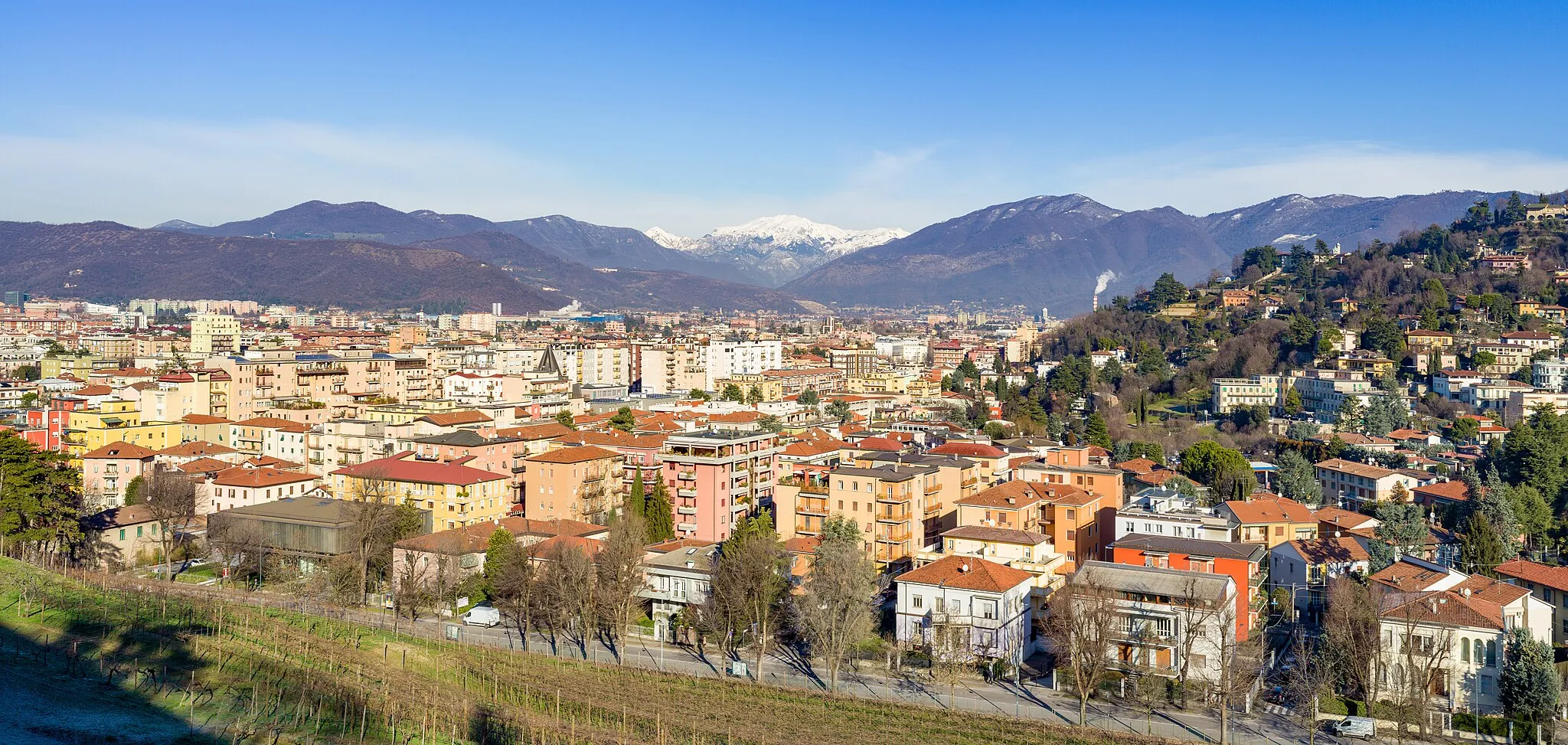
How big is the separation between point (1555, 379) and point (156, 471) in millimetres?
43734

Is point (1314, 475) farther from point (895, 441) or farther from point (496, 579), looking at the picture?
point (496, 579)

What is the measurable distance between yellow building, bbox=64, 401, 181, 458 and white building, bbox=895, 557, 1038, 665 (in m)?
24.1

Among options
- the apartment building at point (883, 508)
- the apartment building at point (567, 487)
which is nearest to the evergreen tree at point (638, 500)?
the apartment building at point (567, 487)

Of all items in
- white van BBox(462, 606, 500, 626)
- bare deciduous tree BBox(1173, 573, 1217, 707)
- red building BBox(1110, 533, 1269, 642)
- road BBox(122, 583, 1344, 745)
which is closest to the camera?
road BBox(122, 583, 1344, 745)

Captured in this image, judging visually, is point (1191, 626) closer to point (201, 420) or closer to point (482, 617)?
point (482, 617)

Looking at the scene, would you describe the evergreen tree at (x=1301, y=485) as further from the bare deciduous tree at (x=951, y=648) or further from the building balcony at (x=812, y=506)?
the bare deciduous tree at (x=951, y=648)

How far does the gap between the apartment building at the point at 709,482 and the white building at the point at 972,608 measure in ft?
26.1

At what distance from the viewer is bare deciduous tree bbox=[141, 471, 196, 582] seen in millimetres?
25500

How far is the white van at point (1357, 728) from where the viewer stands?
1534 centimetres

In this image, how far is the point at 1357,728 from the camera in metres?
15.4

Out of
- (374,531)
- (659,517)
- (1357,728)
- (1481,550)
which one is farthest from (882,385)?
(1357,728)

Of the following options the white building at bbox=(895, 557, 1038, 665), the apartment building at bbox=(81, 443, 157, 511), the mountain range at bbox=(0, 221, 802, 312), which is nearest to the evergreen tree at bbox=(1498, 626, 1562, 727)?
the white building at bbox=(895, 557, 1038, 665)

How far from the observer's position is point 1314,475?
31.9 meters

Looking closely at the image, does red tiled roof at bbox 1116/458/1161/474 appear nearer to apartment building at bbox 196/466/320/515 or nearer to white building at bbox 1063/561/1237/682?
white building at bbox 1063/561/1237/682
